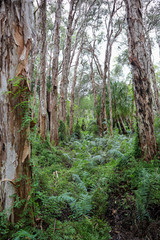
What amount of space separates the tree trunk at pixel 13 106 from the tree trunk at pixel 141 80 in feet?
9.39

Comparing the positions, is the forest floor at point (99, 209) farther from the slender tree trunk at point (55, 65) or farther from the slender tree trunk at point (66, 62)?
the slender tree trunk at point (66, 62)


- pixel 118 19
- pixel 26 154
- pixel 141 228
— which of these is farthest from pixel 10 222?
pixel 118 19

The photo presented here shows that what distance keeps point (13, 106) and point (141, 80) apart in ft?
10.5

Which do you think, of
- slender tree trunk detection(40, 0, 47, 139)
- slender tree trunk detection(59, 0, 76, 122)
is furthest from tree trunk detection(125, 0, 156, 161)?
slender tree trunk detection(59, 0, 76, 122)

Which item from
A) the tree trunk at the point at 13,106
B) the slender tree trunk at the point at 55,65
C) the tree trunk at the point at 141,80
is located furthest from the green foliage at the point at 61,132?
the tree trunk at the point at 13,106

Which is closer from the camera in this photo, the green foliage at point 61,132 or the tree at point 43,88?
the tree at point 43,88

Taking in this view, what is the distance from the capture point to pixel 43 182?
264 cm

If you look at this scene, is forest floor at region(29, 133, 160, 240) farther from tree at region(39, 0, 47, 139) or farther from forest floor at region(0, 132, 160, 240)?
tree at region(39, 0, 47, 139)

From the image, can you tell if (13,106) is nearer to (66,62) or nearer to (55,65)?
(55,65)

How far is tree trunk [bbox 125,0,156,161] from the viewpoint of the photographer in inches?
147

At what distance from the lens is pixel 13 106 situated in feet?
5.79

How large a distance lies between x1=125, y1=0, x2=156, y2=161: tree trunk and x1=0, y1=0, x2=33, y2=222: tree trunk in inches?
113

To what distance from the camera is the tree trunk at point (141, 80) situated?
3.74 meters

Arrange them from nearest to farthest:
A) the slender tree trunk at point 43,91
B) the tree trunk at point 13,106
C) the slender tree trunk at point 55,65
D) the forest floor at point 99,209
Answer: the tree trunk at point 13,106 < the forest floor at point 99,209 < the slender tree trunk at point 43,91 < the slender tree trunk at point 55,65
